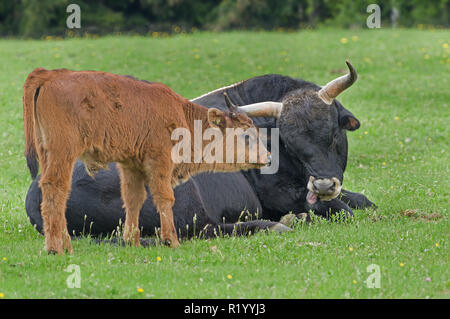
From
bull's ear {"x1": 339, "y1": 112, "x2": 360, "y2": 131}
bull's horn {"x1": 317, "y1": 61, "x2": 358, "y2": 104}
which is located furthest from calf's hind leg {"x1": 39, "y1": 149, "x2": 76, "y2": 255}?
bull's ear {"x1": 339, "y1": 112, "x2": 360, "y2": 131}

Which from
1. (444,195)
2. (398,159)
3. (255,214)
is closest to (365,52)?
(398,159)

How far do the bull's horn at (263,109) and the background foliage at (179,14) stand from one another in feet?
98.5

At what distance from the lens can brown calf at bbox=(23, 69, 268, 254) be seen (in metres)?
6.70

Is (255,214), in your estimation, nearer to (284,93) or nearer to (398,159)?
(284,93)

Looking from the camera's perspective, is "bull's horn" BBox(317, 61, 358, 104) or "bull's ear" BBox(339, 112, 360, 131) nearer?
"bull's horn" BBox(317, 61, 358, 104)

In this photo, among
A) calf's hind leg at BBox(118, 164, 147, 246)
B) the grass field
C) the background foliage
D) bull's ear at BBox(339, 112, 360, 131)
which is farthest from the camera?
the background foliage

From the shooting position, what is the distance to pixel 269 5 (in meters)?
45.6

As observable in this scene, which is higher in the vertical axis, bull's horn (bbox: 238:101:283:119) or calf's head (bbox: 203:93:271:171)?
bull's horn (bbox: 238:101:283:119)

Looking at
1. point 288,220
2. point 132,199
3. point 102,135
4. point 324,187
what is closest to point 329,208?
point 288,220

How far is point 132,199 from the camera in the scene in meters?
7.68

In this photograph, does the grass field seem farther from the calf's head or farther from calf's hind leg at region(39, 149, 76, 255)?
the calf's head

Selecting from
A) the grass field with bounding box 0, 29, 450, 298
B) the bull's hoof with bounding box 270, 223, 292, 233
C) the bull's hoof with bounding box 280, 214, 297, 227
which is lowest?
the bull's hoof with bounding box 280, 214, 297, 227

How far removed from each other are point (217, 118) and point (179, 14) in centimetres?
3878

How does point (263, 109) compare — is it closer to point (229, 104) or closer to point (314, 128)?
point (314, 128)
